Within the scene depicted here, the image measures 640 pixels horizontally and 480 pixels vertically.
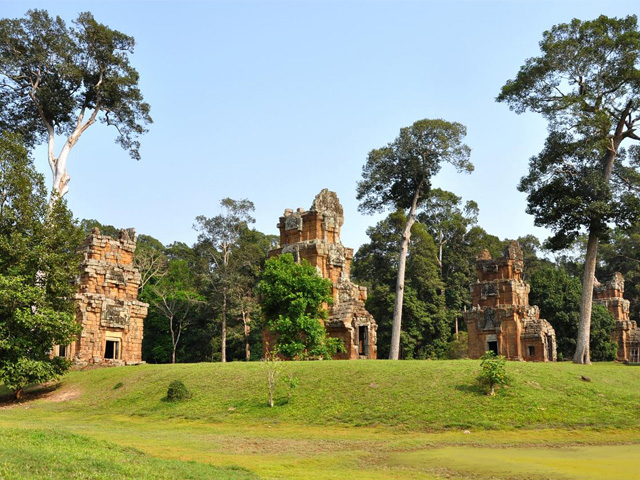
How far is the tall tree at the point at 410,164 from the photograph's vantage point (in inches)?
1451

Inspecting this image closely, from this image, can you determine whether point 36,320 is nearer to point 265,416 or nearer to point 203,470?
point 265,416

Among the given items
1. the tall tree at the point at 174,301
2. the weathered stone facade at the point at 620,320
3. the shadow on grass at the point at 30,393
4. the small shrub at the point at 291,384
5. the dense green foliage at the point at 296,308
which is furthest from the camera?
the weathered stone facade at the point at 620,320

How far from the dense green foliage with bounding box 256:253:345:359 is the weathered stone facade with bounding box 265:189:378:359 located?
1192 millimetres

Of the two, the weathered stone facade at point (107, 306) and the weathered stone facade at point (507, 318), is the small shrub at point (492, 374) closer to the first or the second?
the weathered stone facade at point (107, 306)

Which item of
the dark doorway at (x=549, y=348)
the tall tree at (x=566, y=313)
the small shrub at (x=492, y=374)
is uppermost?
the tall tree at (x=566, y=313)

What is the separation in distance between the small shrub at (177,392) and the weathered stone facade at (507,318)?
27079 millimetres

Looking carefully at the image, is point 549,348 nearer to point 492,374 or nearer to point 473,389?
point 473,389

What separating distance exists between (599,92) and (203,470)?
25403 mm

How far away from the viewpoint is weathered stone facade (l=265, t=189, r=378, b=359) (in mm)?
32375

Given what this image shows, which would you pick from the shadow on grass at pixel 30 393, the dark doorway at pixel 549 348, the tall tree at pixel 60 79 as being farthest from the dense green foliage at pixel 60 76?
the dark doorway at pixel 549 348

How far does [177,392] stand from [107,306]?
41.7 feet

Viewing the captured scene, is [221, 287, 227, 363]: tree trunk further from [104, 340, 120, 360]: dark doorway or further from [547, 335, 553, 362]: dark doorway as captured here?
[547, 335, 553, 362]: dark doorway

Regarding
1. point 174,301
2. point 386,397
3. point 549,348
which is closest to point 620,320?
point 549,348

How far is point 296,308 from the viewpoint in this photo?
97.5 feet
